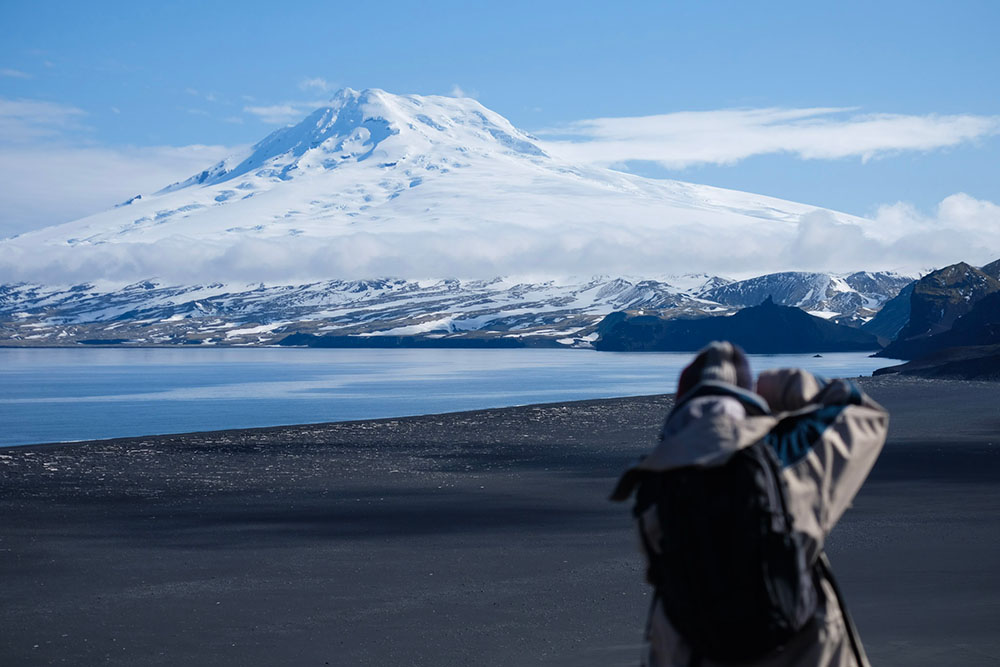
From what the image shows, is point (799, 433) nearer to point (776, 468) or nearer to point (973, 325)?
point (776, 468)

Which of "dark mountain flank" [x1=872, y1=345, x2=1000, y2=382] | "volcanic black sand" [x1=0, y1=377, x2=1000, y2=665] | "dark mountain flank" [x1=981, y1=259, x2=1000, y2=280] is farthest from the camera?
"dark mountain flank" [x1=981, y1=259, x2=1000, y2=280]

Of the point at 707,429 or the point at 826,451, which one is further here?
the point at 826,451

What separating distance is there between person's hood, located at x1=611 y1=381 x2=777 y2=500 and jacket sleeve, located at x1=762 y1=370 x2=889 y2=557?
0.15 metres

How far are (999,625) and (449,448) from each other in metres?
24.0

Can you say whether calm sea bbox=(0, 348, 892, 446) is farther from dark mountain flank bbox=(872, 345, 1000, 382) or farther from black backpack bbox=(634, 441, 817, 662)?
black backpack bbox=(634, 441, 817, 662)

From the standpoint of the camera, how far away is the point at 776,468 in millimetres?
3211

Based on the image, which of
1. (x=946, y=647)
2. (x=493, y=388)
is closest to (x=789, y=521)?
(x=946, y=647)

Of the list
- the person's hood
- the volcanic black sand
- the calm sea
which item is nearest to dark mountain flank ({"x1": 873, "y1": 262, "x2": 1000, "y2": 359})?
the calm sea

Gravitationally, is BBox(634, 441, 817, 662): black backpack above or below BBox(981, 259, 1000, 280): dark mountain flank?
below

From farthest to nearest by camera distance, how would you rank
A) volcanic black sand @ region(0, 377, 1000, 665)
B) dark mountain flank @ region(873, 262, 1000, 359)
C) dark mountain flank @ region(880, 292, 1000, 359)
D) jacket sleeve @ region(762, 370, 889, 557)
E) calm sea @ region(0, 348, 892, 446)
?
dark mountain flank @ region(873, 262, 1000, 359), dark mountain flank @ region(880, 292, 1000, 359), calm sea @ region(0, 348, 892, 446), volcanic black sand @ region(0, 377, 1000, 665), jacket sleeve @ region(762, 370, 889, 557)

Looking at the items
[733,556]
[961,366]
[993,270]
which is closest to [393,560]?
[733,556]

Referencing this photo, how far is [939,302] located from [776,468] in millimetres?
162423

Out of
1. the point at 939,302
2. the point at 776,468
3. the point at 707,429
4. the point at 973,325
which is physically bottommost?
the point at 776,468

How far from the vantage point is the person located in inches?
125
